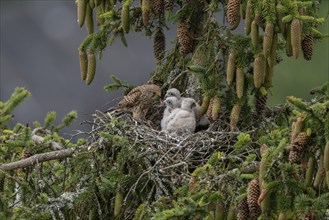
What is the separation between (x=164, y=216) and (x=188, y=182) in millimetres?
1167

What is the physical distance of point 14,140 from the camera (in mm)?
10625

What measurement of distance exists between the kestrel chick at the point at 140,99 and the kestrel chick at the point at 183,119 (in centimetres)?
26

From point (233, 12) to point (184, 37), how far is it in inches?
44.3

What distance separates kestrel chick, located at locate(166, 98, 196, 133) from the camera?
35.3 ft

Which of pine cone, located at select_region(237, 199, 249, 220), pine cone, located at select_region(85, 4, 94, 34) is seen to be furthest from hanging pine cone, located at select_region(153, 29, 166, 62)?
pine cone, located at select_region(237, 199, 249, 220)

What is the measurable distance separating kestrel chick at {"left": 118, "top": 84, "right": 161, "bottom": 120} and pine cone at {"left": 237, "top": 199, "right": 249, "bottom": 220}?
116 inches

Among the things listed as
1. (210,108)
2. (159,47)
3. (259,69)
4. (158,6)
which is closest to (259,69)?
(259,69)

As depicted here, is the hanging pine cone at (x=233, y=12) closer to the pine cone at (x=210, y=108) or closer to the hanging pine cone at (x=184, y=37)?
the pine cone at (x=210, y=108)

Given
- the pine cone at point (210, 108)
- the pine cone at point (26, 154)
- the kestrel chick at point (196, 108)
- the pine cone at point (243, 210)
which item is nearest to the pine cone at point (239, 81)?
the pine cone at point (210, 108)

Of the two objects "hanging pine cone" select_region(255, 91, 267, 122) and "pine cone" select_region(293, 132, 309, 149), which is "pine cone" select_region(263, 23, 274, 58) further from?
"pine cone" select_region(293, 132, 309, 149)

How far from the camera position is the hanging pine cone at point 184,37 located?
35.3 ft

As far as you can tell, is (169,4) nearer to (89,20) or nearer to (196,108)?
(89,20)

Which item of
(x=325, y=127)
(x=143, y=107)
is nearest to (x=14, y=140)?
(x=143, y=107)

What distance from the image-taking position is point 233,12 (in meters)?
9.68
